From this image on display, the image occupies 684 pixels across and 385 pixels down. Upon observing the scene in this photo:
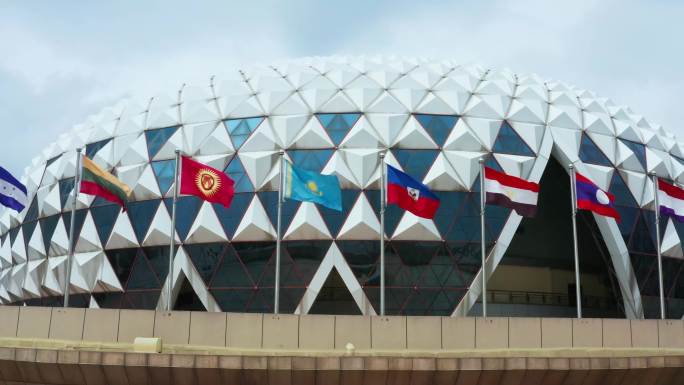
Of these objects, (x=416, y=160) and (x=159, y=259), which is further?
(x=159, y=259)

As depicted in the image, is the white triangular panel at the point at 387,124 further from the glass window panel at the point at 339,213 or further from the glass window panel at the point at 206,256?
the glass window panel at the point at 206,256

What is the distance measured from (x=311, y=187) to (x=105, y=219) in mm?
12655

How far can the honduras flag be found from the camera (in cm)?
2978

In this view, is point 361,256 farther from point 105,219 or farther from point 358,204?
point 105,219

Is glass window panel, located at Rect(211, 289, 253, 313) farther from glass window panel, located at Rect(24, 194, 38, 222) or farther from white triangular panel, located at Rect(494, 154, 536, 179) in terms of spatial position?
glass window panel, located at Rect(24, 194, 38, 222)

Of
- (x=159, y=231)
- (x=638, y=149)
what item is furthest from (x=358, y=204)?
(x=638, y=149)

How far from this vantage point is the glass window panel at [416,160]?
35.2 meters

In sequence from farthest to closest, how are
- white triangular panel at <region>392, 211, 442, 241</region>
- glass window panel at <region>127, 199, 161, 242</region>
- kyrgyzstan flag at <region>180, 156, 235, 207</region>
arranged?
glass window panel at <region>127, 199, 161, 242</region> → white triangular panel at <region>392, 211, 442, 241</region> → kyrgyzstan flag at <region>180, 156, 235, 207</region>

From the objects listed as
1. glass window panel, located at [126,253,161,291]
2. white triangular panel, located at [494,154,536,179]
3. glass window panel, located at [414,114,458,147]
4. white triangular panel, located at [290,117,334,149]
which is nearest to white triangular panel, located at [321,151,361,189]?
white triangular panel, located at [290,117,334,149]

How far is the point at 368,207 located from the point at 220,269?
6.36 metres

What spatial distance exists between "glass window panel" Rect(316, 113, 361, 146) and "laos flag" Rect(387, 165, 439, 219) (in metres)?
7.25

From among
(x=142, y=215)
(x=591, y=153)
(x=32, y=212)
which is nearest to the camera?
(x=142, y=215)

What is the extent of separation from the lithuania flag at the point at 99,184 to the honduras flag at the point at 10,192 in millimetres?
2829

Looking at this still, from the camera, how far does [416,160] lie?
117 feet
